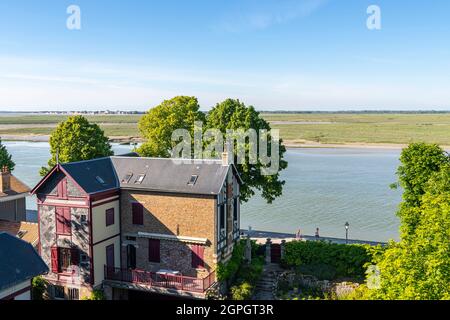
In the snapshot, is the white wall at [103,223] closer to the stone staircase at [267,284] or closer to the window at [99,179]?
the window at [99,179]

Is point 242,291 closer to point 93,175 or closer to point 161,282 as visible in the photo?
point 161,282

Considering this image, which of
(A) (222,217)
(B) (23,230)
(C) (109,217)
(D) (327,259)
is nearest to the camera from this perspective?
(A) (222,217)

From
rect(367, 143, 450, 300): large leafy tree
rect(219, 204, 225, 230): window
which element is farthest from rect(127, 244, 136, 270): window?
rect(367, 143, 450, 300): large leafy tree

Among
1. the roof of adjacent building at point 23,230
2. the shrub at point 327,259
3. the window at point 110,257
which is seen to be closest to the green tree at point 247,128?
the shrub at point 327,259

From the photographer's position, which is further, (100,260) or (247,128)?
(247,128)

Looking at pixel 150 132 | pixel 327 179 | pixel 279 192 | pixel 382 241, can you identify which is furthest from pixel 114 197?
pixel 327 179

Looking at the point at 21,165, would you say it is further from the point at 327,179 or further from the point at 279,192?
the point at 279,192

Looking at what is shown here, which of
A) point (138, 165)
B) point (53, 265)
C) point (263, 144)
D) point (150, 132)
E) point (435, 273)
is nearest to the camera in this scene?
point (435, 273)

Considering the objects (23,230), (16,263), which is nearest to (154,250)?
(16,263)
